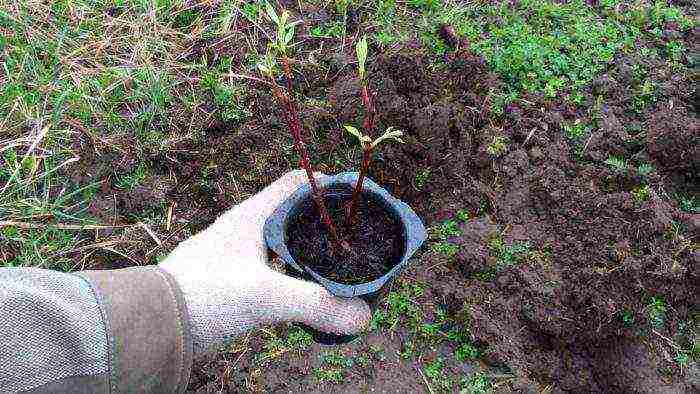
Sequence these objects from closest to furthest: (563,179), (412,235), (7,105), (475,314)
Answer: (412,235) → (475,314) → (563,179) → (7,105)

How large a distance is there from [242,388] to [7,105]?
146 centimetres

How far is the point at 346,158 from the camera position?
2.24 m

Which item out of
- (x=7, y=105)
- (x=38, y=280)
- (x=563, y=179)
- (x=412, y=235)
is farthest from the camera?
(x=7, y=105)

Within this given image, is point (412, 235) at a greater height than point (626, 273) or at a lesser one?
greater

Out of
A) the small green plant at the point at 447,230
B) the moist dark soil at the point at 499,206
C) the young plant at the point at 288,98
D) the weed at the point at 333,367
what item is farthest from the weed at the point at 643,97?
the weed at the point at 333,367

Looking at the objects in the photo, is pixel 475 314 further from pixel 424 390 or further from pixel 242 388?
pixel 242 388

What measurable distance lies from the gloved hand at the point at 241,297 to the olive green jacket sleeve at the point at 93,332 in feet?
0.40

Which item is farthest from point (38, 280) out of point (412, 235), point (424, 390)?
point (424, 390)

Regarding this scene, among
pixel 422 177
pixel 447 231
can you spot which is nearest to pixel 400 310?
pixel 447 231

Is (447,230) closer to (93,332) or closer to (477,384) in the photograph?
(477,384)

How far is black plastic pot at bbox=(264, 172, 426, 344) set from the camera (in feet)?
5.67

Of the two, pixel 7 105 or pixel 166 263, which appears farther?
pixel 7 105

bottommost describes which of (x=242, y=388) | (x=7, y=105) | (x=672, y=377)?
(x=242, y=388)

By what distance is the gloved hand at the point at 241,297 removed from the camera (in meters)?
1.79
